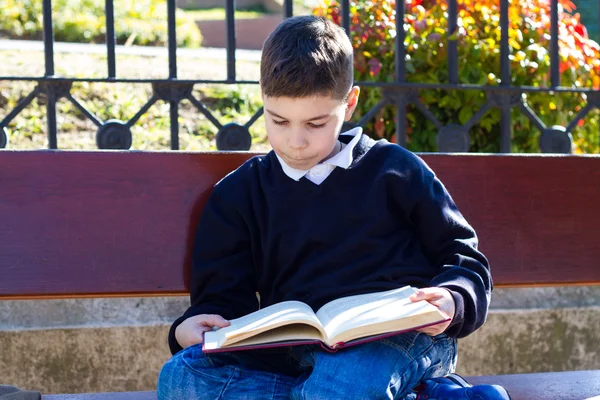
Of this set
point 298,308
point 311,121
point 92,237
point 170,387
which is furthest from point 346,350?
point 92,237

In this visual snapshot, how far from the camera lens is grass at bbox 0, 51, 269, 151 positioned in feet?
17.7

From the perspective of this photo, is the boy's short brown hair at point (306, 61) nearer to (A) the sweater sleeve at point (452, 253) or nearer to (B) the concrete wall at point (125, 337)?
(A) the sweater sleeve at point (452, 253)

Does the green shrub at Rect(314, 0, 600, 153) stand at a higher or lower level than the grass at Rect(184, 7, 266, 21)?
lower

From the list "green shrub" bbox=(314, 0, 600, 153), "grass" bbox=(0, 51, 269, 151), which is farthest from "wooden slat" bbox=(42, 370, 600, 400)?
"grass" bbox=(0, 51, 269, 151)

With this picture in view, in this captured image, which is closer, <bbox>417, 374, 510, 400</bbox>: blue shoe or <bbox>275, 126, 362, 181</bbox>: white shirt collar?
<bbox>417, 374, 510, 400</bbox>: blue shoe

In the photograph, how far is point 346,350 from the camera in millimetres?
1978

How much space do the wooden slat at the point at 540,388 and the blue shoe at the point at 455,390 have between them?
19 centimetres

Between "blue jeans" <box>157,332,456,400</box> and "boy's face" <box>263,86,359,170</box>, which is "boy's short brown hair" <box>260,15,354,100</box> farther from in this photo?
"blue jeans" <box>157,332,456,400</box>

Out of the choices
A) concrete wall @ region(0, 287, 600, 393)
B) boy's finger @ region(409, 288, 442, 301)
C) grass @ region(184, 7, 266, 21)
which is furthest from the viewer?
grass @ region(184, 7, 266, 21)

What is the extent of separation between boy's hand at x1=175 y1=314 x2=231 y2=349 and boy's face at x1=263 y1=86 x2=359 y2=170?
1.36 ft

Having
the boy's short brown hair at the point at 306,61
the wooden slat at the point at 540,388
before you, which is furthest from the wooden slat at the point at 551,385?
the boy's short brown hair at the point at 306,61

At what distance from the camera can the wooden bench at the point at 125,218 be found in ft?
7.90

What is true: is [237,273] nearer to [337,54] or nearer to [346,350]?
[346,350]

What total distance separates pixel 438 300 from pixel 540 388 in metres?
0.44
